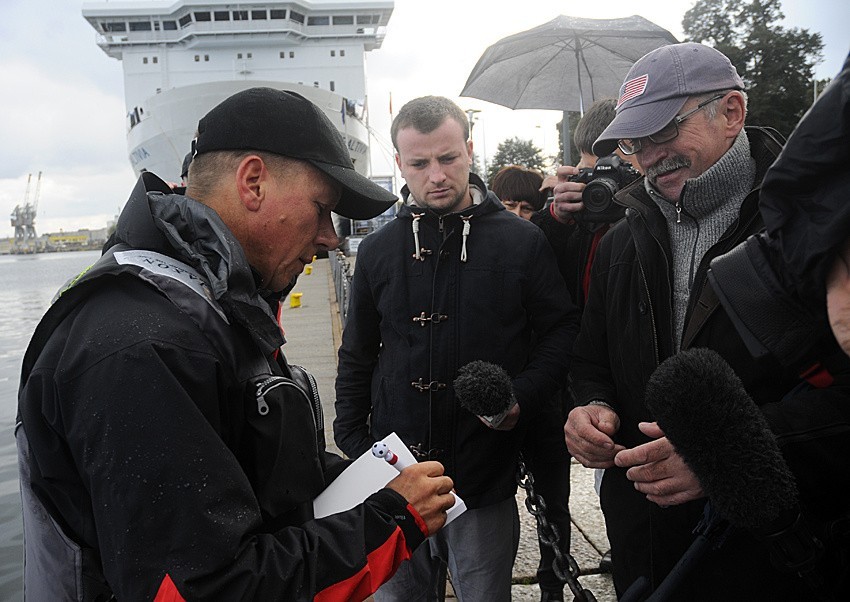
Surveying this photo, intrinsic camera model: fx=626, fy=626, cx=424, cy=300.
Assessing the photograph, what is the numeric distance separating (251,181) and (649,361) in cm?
145

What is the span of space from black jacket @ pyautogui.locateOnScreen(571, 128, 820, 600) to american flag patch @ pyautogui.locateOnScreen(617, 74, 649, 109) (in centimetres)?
33

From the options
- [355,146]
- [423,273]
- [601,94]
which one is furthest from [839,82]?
[355,146]

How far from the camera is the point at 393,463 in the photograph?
6.02ft

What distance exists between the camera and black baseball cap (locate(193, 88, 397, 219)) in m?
1.67

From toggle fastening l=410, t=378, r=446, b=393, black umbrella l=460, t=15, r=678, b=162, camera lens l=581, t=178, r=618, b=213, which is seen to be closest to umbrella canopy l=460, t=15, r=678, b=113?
black umbrella l=460, t=15, r=678, b=162

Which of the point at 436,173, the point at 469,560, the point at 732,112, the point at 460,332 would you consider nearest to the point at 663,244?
the point at 732,112

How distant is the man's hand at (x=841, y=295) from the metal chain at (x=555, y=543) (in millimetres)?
1308

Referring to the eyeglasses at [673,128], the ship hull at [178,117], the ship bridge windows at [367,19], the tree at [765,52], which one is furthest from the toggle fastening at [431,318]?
the ship bridge windows at [367,19]

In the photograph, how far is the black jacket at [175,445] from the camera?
4.03ft

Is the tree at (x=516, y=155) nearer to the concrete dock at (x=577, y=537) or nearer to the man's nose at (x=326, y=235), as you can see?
the concrete dock at (x=577, y=537)

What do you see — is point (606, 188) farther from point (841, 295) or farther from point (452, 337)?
point (841, 295)

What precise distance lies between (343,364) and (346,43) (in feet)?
124

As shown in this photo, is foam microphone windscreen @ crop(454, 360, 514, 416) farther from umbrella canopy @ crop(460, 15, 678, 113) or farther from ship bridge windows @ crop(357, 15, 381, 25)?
ship bridge windows @ crop(357, 15, 381, 25)

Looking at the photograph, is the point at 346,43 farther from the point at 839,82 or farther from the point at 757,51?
the point at 839,82
